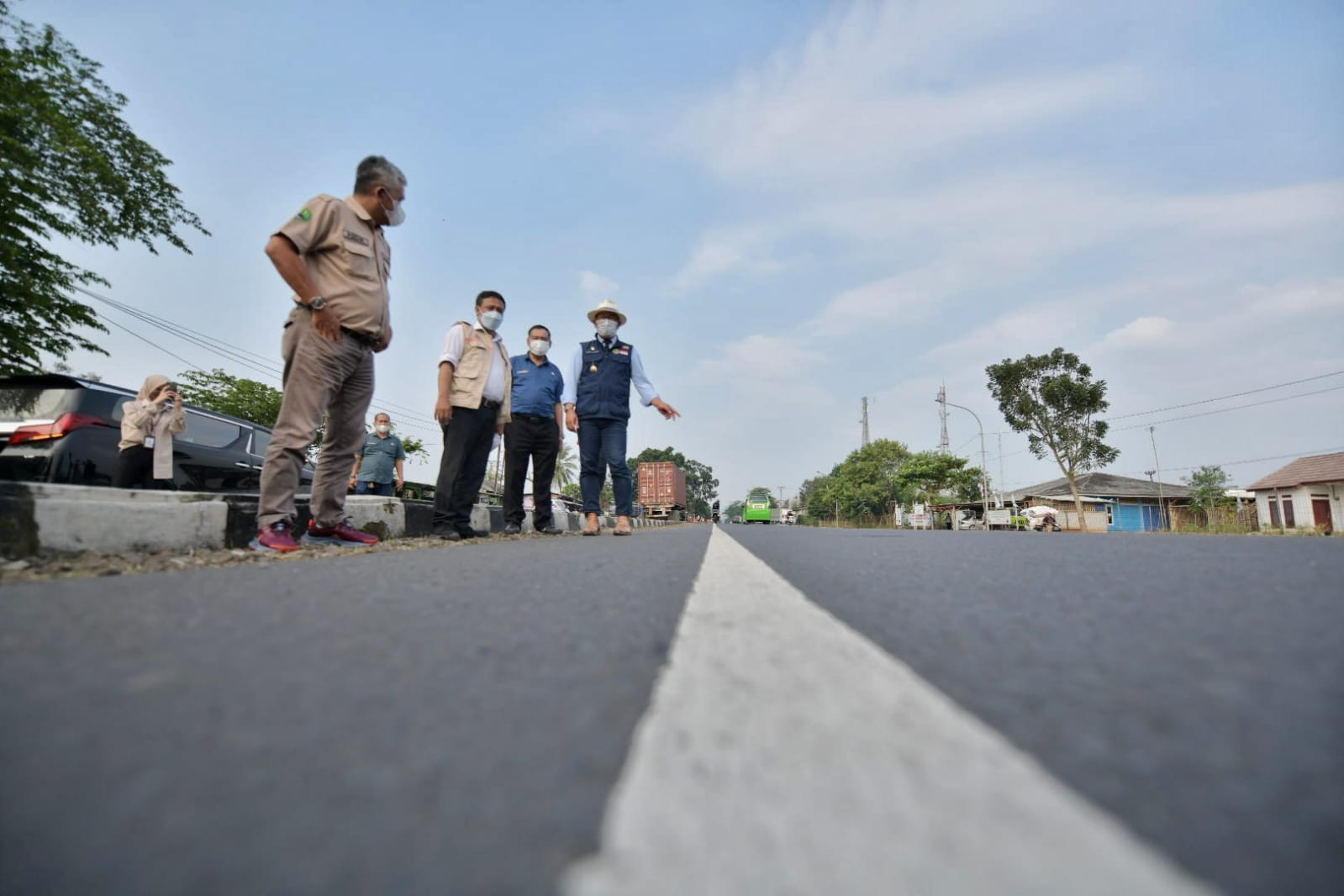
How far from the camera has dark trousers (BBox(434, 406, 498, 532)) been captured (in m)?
5.68

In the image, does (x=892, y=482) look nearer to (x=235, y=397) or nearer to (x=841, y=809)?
(x=235, y=397)

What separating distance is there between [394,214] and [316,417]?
1448mm

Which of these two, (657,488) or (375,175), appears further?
(657,488)

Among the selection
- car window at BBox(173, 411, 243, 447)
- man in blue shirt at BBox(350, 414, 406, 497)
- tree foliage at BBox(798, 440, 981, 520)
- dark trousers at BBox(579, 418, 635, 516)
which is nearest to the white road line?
dark trousers at BBox(579, 418, 635, 516)

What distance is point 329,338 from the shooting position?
3.79 m

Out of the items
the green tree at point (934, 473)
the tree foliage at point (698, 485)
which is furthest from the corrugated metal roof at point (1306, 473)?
the tree foliage at point (698, 485)

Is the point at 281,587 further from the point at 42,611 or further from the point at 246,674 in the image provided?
the point at 246,674

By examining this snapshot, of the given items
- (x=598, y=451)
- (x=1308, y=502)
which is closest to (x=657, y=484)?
(x=598, y=451)

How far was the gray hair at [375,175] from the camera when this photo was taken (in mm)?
4133

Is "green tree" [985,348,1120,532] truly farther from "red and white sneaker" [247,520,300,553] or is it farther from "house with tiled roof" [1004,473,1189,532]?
"red and white sneaker" [247,520,300,553]

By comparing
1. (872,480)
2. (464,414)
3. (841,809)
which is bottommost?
(841,809)

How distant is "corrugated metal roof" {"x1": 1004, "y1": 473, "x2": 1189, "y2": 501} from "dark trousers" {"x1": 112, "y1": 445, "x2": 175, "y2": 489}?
198 ft

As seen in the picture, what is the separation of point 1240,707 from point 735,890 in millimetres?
797

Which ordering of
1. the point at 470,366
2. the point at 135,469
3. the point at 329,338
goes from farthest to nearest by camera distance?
the point at 470,366 < the point at 135,469 < the point at 329,338
